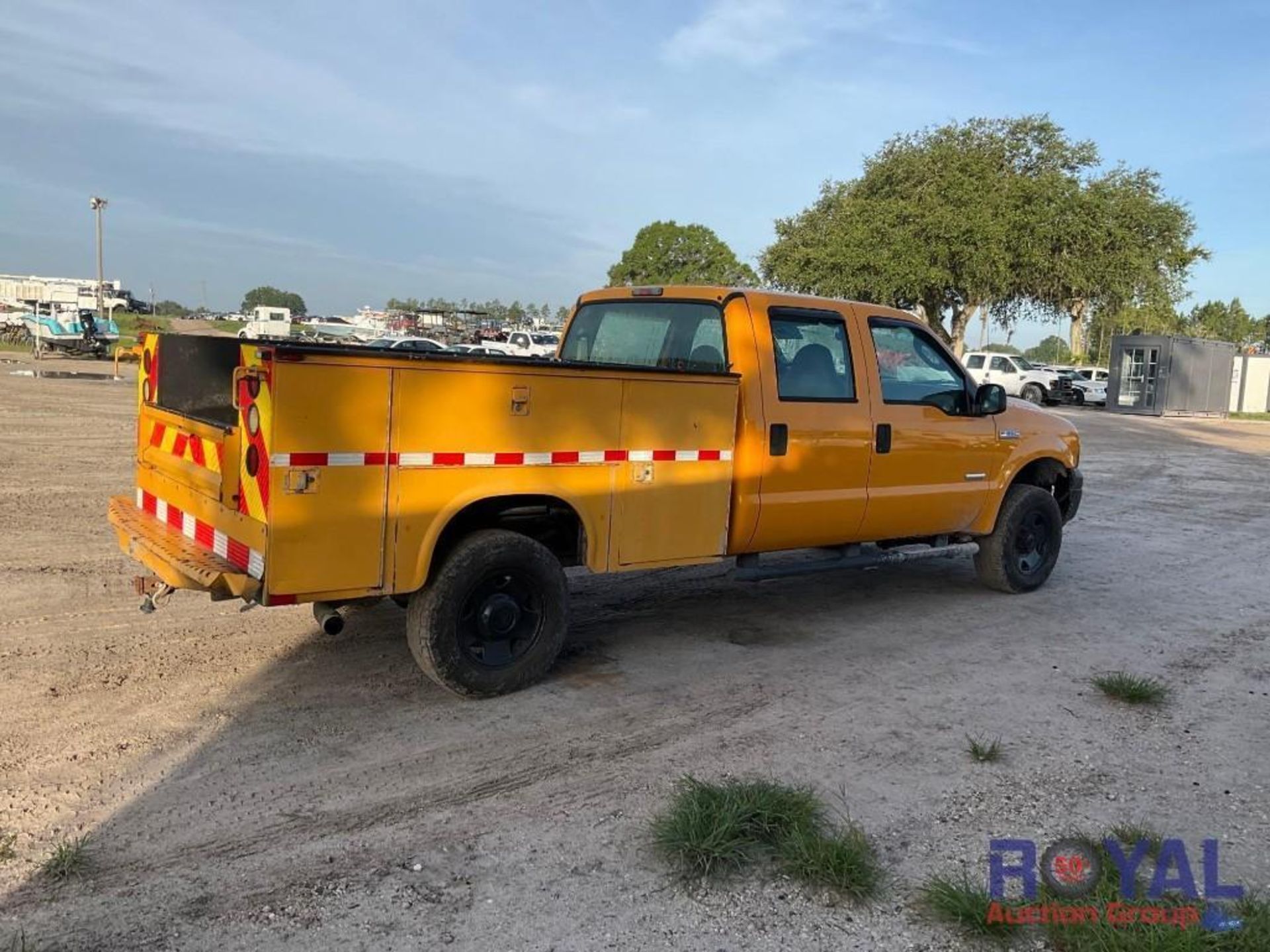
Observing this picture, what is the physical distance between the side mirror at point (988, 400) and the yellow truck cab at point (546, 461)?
0.05ft

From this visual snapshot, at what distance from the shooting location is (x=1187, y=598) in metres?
7.43

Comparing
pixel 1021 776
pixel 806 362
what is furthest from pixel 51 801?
pixel 806 362

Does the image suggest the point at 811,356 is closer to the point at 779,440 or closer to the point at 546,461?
the point at 779,440

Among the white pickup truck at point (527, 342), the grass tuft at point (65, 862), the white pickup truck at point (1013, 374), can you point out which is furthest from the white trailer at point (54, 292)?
the grass tuft at point (65, 862)

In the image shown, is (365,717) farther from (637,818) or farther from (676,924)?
(676,924)

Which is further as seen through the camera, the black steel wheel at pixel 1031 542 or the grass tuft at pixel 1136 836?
the black steel wheel at pixel 1031 542

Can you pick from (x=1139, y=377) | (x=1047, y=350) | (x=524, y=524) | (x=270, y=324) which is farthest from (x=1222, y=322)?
(x=524, y=524)

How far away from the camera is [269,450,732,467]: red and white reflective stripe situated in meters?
3.94

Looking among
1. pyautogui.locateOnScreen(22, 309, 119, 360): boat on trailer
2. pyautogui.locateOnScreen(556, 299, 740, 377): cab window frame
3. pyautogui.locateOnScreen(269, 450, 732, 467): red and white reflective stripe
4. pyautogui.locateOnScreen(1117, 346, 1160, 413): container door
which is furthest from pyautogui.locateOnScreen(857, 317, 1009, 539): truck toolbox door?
pyautogui.locateOnScreen(22, 309, 119, 360): boat on trailer

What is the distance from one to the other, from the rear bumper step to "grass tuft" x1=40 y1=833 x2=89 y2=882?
113 cm

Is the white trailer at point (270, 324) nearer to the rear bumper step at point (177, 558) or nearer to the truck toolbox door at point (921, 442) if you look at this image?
the rear bumper step at point (177, 558)

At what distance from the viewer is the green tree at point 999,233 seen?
3225 centimetres

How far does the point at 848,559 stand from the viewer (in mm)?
6320

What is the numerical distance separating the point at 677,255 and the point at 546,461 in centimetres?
6570
